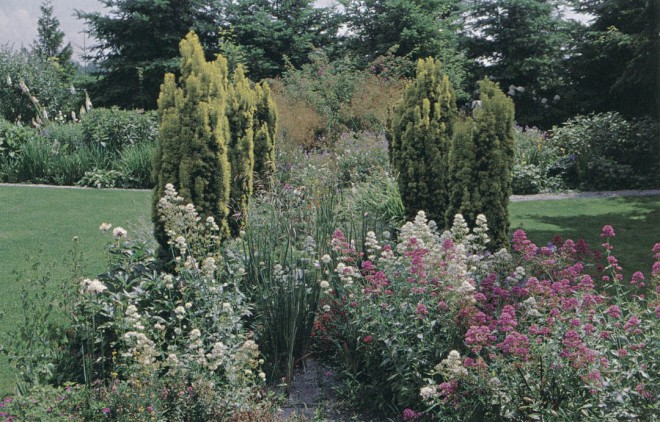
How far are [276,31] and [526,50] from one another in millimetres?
7927

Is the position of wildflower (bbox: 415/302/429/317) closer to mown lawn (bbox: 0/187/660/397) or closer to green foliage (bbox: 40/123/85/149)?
mown lawn (bbox: 0/187/660/397)

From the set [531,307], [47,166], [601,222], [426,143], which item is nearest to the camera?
[531,307]

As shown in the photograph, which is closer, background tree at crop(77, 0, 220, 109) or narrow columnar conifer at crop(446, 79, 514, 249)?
narrow columnar conifer at crop(446, 79, 514, 249)

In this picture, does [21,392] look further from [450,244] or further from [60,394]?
[450,244]

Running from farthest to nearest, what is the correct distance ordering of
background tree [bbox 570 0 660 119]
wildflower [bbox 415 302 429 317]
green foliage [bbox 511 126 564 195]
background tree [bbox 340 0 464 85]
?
background tree [bbox 340 0 464 85] < background tree [bbox 570 0 660 119] < green foliage [bbox 511 126 564 195] < wildflower [bbox 415 302 429 317]

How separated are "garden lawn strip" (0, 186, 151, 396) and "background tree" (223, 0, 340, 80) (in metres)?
10.6

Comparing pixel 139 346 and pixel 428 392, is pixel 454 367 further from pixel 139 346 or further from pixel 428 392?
pixel 139 346

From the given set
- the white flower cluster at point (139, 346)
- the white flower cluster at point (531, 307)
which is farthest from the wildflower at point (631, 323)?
the white flower cluster at point (139, 346)

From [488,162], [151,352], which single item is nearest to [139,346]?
[151,352]

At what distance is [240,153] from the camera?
630 cm

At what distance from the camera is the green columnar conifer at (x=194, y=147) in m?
4.97

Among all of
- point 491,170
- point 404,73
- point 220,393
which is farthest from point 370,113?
point 220,393

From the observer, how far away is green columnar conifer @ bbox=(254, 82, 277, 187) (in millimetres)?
7941

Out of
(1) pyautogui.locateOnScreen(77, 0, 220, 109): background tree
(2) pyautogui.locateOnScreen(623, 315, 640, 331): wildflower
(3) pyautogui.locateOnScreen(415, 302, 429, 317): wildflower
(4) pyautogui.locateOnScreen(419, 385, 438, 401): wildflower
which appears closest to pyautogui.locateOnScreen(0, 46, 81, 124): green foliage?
(1) pyautogui.locateOnScreen(77, 0, 220, 109): background tree
